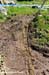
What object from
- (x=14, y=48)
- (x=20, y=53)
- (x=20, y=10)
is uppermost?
(x=20, y=53)

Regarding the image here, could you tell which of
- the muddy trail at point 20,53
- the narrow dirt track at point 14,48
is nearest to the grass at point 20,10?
the narrow dirt track at point 14,48

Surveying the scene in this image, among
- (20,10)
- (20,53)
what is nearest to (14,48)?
(20,53)

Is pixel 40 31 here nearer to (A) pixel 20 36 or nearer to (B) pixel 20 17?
(A) pixel 20 36

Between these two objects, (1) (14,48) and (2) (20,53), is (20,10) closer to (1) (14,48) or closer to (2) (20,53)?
(1) (14,48)

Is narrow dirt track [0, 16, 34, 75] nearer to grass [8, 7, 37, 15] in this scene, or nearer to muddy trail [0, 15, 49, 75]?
muddy trail [0, 15, 49, 75]

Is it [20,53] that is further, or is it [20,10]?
[20,10]

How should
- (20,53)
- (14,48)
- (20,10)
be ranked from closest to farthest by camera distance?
(20,53) → (14,48) → (20,10)

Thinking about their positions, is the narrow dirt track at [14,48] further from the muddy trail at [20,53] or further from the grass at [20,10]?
the grass at [20,10]

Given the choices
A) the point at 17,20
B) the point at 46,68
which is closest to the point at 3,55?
the point at 46,68

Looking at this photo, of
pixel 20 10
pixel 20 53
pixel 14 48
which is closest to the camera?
pixel 20 53
